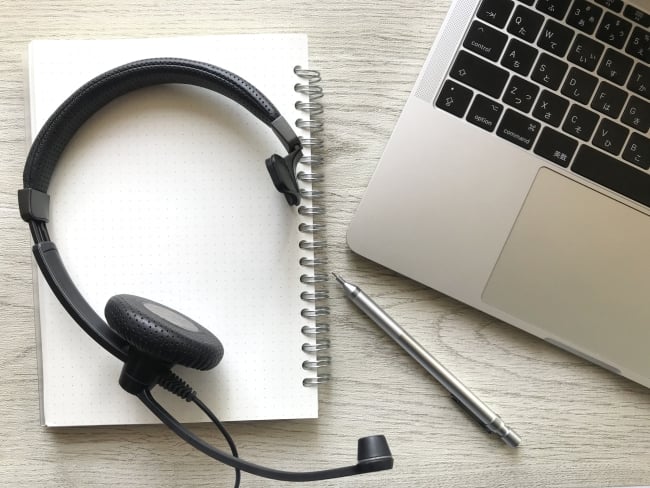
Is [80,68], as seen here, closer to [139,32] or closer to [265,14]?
[139,32]

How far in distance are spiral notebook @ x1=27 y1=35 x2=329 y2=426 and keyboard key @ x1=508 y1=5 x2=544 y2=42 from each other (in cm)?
18

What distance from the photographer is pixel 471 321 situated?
0.58 m

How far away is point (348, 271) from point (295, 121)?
5.7 inches

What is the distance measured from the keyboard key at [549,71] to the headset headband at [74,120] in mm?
212

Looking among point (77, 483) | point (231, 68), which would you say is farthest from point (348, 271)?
point (77, 483)

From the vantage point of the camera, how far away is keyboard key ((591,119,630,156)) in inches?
20.9

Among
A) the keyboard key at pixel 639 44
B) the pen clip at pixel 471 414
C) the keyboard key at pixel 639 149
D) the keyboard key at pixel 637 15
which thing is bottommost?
the pen clip at pixel 471 414

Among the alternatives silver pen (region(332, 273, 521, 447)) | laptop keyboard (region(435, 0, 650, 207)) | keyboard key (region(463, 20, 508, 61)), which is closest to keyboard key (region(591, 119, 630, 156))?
laptop keyboard (region(435, 0, 650, 207))

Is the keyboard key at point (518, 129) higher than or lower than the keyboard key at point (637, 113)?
lower

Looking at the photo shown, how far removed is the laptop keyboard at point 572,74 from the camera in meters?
0.53

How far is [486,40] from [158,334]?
361 millimetres

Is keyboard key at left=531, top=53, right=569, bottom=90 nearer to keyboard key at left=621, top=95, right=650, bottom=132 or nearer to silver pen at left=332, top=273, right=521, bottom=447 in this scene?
keyboard key at left=621, top=95, right=650, bottom=132

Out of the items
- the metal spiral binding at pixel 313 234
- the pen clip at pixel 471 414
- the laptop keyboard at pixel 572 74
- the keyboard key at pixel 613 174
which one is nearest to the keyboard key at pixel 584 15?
the laptop keyboard at pixel 572 74

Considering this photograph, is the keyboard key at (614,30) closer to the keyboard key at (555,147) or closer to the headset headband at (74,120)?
the keyboard key at (555,147)
